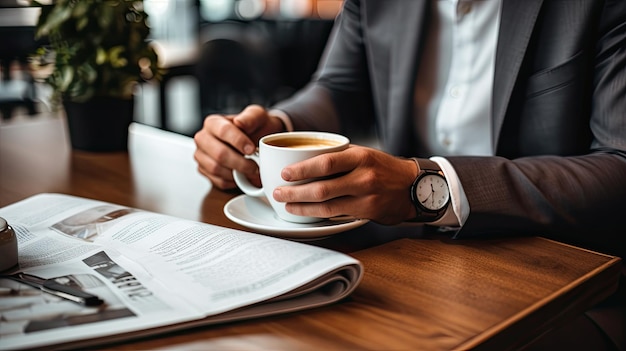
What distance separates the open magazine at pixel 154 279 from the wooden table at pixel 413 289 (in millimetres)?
18

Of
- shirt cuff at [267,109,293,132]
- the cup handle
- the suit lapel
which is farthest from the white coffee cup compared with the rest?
the suit lapel

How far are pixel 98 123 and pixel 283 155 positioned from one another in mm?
655

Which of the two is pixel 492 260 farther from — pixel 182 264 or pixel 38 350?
pixel 38 350

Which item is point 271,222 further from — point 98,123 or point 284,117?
point 98,123

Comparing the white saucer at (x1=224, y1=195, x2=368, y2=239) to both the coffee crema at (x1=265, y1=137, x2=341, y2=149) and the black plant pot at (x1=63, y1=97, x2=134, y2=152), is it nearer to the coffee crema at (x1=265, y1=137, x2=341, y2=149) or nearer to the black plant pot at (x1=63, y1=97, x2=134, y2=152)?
the coffee crema at (x1=265, y1=137, x2=341, y2=149)

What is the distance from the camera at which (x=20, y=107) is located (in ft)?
12.5

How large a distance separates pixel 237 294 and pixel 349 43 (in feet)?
3.36

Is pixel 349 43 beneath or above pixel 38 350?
above

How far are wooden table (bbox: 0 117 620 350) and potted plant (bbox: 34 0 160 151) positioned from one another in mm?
238

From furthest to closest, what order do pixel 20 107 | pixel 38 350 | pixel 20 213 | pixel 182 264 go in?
pixel 20 107 < pixel 20 213 < pixel 182 264 < pixel 38 350

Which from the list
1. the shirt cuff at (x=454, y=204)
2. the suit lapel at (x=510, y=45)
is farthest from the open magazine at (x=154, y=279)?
the suit lapel at (x=510, y=45)

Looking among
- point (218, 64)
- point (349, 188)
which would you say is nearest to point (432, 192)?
point (349, 188)

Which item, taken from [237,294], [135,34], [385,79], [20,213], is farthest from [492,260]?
[135,34]

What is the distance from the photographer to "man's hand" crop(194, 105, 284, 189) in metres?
1.06
